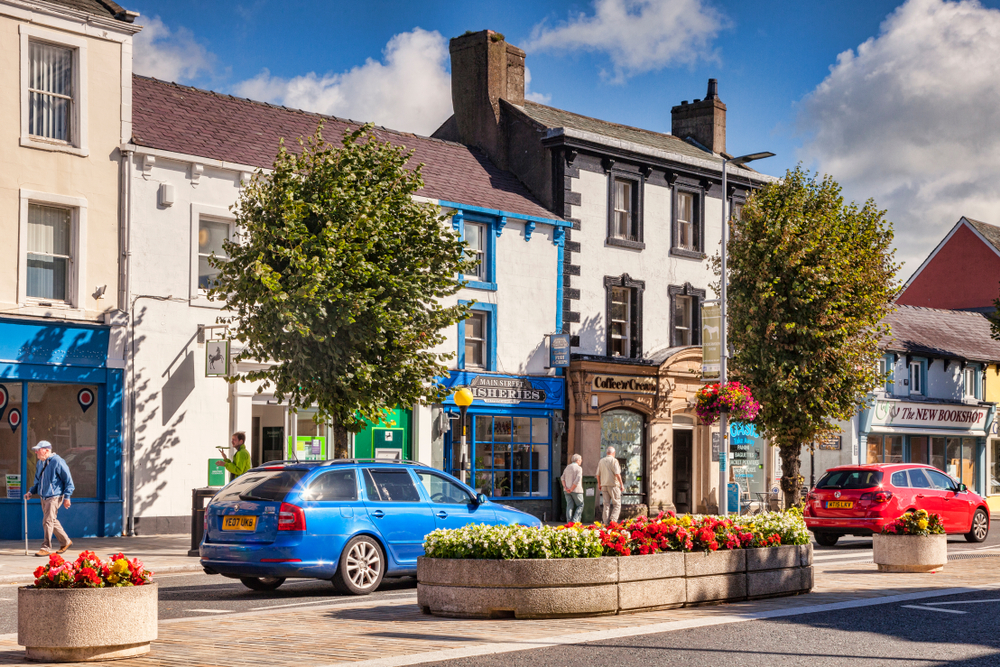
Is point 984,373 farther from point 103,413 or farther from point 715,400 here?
point 103,413

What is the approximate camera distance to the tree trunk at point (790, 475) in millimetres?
28312

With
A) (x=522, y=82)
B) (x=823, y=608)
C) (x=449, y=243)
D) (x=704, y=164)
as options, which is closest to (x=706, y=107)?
(x=704, y=164)

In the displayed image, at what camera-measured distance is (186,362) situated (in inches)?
914

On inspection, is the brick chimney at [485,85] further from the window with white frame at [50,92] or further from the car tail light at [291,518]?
the car tail light at [291,518]

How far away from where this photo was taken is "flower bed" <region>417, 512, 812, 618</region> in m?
10.7

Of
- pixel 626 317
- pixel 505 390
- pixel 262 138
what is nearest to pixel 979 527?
pixel 505 390

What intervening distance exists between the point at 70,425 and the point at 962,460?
31575 mm

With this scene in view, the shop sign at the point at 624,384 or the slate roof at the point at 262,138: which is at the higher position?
the slate roof at the point at 262,138

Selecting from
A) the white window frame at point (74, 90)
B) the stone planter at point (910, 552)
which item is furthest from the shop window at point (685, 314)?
the stone planter at point (910, 552)

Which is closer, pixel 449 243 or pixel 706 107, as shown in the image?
pixel 449 243

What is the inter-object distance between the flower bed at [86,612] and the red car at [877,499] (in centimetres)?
1540

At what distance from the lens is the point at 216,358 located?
2281cm

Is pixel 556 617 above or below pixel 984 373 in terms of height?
below

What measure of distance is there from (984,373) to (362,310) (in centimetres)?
3063
